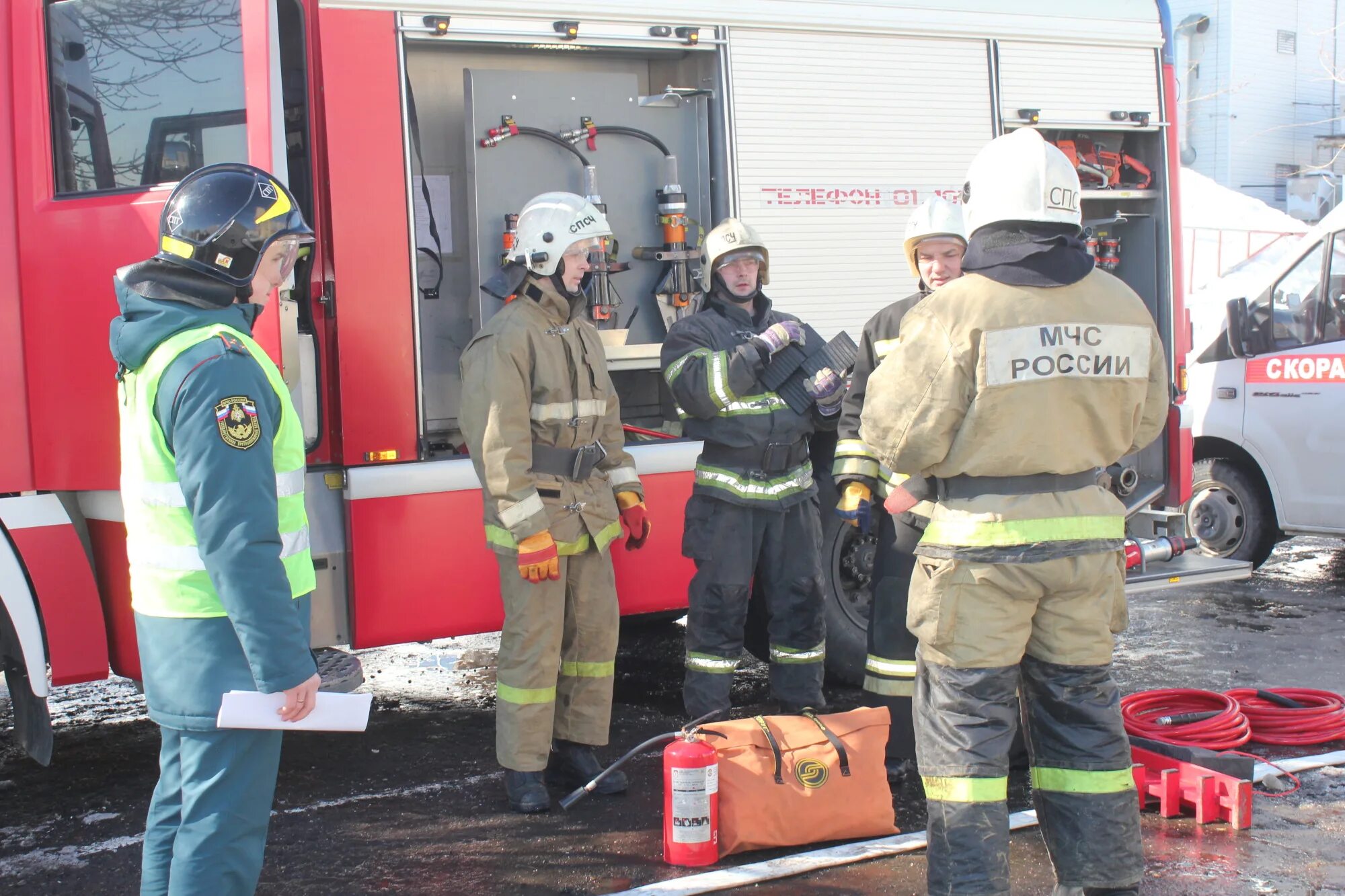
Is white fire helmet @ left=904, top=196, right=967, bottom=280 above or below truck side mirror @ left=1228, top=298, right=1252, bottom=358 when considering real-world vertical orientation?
above

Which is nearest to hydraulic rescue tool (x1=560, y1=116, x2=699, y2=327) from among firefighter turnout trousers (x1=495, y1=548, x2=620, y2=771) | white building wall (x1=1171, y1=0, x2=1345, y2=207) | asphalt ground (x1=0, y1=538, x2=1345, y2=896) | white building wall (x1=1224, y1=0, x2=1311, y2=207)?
firefighter turnout trousers (x1=495, y1=548, x2=620, y2=771)

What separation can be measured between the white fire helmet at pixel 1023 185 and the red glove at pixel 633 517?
5.46 ft

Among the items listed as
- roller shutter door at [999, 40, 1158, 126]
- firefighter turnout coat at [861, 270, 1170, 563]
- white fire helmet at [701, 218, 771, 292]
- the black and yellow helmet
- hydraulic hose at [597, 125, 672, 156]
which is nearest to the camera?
the black and yellow helmet

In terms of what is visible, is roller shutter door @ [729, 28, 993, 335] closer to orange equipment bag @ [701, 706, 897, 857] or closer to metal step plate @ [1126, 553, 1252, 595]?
metal step plate @ [1126, 553, 1252, 595]

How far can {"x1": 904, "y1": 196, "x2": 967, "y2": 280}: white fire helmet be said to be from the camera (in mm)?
4266

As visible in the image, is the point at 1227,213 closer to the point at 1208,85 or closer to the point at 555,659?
the point at 1208,85

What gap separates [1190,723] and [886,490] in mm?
1401

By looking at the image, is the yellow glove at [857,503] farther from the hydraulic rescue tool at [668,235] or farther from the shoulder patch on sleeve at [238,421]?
the shoulder patch on sleeve at [238,421]

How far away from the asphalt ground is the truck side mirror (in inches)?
79.6

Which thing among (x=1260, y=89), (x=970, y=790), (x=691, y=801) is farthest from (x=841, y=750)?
(x=1260, y=89)

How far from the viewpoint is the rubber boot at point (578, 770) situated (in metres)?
4.28

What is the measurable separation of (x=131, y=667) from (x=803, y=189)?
9.99ft

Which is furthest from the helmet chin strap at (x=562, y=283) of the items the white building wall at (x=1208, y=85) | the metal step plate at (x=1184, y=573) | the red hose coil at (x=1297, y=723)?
the white building wall at (x=1208, y=85)

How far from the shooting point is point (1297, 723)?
471cm
